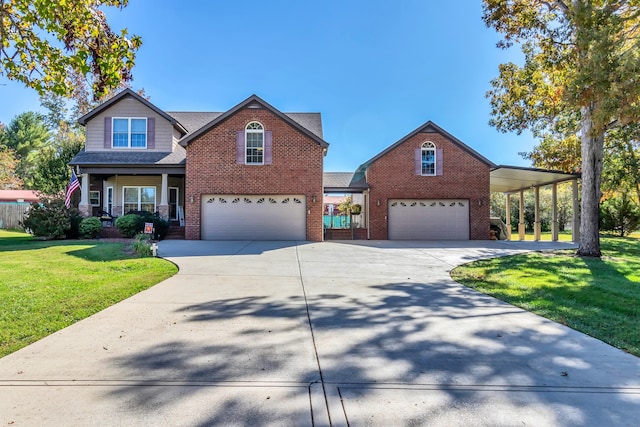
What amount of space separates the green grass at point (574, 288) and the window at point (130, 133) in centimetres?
1675

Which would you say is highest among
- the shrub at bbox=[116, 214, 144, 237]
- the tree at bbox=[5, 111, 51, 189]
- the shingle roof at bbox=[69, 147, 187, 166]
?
A: the tree at bbox=[5, 111, 51, 189]

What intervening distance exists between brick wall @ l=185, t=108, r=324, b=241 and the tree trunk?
1040cm

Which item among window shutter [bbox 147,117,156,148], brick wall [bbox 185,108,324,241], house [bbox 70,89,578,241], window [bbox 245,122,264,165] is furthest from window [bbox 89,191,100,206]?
window [bbox 245,122,264,165]

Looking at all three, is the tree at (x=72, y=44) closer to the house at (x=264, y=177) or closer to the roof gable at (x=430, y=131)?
the house at (x=264, y=177)

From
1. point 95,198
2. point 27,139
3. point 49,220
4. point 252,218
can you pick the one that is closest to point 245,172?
point 252,218

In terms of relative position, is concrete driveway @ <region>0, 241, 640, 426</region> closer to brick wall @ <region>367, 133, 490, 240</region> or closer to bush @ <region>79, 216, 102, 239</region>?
bush @ <region>79, 216, 102, 239</region>

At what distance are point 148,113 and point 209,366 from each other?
60.0 feet

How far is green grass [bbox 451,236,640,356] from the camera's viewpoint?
4782 millimetres

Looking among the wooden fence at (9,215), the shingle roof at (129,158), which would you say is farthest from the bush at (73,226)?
the wooden fence at (9,215)

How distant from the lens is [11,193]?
35188mm

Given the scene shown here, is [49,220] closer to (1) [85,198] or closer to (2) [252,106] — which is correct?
(1) [85,198]

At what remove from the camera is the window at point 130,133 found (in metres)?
18.5

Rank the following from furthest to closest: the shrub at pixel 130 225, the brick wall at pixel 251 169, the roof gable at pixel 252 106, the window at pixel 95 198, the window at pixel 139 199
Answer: the window at pixel 95 198 < the window at pixel 139 199 < the brick wall at pixel 251 169 < the roof gable at pixel 252 106 < the shrub at pixel 130 225

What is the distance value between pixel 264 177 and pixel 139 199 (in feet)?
25.1
